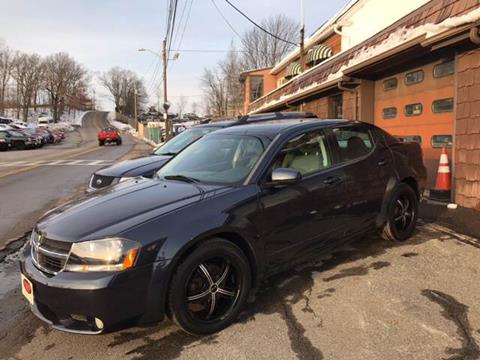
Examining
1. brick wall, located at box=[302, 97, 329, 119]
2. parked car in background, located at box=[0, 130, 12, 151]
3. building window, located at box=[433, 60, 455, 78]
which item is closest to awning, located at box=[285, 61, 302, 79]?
brick wall, located at box=[302, 97, 329, 119]

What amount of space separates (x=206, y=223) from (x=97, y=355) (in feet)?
3.91

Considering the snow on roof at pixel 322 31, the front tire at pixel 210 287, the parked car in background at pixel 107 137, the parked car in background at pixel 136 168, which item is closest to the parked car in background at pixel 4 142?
the parked car in background at pixel 107 137

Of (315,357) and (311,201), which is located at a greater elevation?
(311,201)

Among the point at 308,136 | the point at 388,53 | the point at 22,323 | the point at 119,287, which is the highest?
the point at 388,53

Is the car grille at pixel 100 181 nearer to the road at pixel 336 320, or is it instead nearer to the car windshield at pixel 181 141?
the car windshield at pixel 181 141

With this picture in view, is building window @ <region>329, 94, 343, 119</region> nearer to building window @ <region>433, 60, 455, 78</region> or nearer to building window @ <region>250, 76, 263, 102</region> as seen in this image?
building window @ <region>433, 60, 455, 78</region>

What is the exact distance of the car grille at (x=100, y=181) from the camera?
7.11 metres

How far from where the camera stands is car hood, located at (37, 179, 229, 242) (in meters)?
3.28

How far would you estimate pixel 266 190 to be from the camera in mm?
3920

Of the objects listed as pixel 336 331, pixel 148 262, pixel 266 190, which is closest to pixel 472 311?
pixel 336 331

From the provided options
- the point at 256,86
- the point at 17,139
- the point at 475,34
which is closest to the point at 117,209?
the point at 475,34

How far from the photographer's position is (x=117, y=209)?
3.57 meters

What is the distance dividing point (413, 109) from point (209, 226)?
7.37 meters

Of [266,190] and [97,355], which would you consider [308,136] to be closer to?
[266,190]
